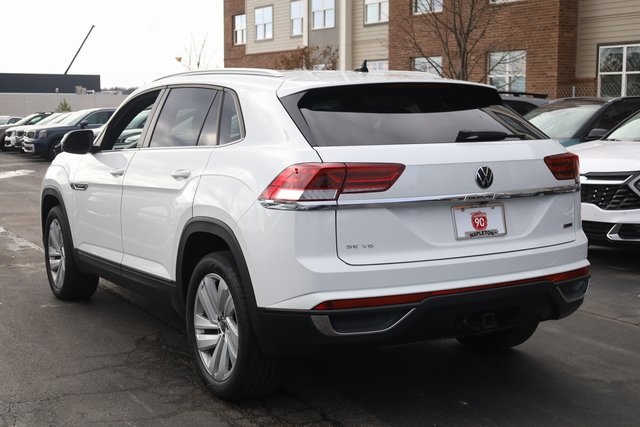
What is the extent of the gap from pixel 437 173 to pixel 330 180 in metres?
0.55

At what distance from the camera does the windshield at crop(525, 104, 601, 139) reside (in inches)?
434

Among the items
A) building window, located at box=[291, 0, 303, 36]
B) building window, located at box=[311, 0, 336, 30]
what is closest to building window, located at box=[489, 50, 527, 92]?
building window, located at box=[311, 0, 336, 30]

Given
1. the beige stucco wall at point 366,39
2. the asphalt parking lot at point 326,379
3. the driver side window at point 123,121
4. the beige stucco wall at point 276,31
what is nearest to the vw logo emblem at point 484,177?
the asphalt parking lot at point 326,379

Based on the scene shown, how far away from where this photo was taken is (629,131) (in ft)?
31.6

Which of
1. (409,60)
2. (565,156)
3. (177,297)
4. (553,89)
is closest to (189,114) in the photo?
(177,297)

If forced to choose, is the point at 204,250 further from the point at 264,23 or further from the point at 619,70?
the point at 264,23

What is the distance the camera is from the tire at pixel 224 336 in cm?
421

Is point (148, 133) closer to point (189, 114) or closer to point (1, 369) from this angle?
point (189, 114)

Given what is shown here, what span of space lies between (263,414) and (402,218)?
1.26 meters

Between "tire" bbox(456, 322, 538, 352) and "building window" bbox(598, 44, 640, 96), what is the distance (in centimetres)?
1906

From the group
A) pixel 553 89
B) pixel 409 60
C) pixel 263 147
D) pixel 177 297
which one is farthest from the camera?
pixel 409 60

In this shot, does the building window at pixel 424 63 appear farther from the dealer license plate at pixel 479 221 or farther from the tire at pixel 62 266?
the dealer license plate at pixel 479 221

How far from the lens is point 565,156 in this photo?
15.1 feet

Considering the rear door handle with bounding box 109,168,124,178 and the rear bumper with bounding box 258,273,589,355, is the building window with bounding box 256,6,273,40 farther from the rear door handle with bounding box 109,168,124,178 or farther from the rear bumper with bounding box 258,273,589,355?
the rear bumper with bounding box 258,273,589,355
